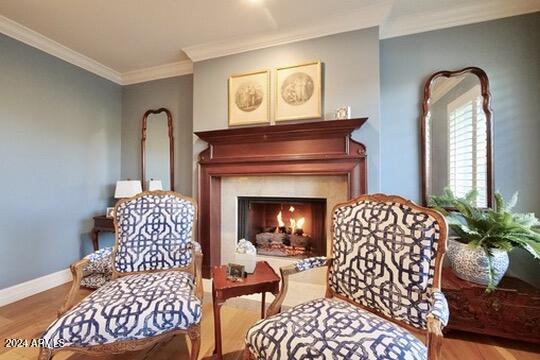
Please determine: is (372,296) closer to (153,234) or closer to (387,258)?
(387,258)

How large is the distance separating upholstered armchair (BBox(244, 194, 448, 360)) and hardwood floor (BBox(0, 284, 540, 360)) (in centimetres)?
73

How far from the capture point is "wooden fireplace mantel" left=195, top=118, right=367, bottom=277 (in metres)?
2.17

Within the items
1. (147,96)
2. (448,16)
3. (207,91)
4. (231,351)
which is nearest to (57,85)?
(147,96)

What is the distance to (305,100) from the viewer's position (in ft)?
7.67

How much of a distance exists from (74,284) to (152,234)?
18.9 inches

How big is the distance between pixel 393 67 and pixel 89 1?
2.62 meters

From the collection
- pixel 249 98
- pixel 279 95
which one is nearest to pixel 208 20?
pixel 249 98

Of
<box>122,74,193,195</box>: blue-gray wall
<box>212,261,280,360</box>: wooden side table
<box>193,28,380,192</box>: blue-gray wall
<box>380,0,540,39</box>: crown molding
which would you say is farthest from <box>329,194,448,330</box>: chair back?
<box>122,74,193,195</box>: blue-gray wall

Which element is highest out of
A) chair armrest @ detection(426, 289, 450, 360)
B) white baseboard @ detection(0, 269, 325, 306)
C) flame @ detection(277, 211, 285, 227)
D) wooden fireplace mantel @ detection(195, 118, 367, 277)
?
wooden fireplace mantel @ detection(195, 118, 367, 277)

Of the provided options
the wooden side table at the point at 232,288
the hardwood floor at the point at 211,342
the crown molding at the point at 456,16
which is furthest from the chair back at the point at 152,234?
the crown molding at the point at 456,16

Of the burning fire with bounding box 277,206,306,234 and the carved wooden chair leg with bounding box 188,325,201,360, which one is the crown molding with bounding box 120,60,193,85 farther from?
the carved wooden chair leg with bounding box 188,325,201,360

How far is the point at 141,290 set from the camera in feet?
4.42

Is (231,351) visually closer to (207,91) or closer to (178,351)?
(178,351)

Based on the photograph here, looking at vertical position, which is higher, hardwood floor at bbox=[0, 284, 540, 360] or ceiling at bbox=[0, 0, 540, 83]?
ceiling at bbox=[0, 0, 540, 83]
